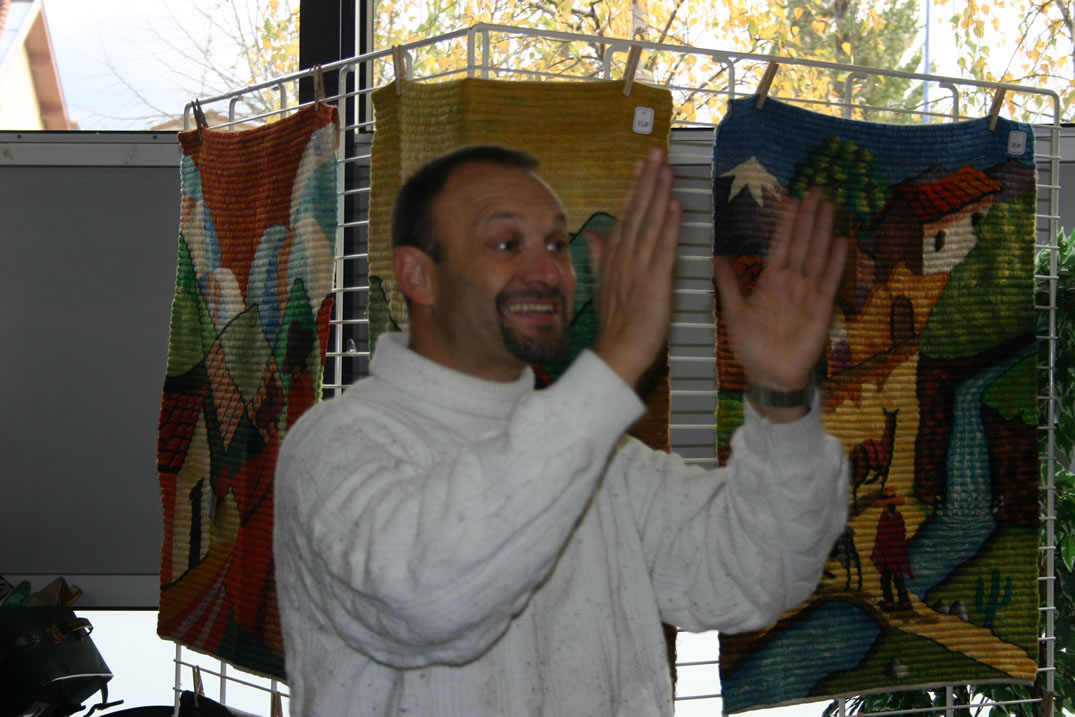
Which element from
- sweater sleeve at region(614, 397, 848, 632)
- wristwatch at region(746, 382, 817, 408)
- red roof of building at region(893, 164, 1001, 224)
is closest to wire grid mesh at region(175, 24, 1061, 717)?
red roof of building at region(893, 164, 1001, 224)

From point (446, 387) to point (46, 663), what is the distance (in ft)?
5.16

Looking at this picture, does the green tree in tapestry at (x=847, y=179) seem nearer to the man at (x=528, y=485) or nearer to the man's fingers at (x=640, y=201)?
the man at (x=528, y=485)

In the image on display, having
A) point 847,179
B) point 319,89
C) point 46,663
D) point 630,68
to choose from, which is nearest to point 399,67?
point 319,89

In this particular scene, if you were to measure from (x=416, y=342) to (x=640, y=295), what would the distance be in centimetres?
29

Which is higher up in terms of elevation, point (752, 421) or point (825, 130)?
point (825, 130)

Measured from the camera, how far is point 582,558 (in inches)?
34.3

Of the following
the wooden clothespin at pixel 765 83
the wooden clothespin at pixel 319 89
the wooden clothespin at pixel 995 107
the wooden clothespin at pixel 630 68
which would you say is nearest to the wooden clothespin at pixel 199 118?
the wooden clothespin at pixel 319 89

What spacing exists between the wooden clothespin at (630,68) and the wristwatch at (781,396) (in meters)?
0.87

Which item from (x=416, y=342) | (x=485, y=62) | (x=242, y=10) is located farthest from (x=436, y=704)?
(x=242, y=10)

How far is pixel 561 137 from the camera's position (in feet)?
5.10

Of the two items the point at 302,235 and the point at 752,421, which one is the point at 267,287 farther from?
the point at 752,421

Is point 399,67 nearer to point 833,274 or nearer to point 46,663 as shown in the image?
point 833,274

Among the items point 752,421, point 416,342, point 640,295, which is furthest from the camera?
point 416,342

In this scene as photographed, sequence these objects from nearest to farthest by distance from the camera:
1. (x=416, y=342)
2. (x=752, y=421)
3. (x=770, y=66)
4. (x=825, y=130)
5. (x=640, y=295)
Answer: (x=640, y=295), (x=752, y=421), (x=416, y=342), (x=770, y=66), (x=825, y=130)
